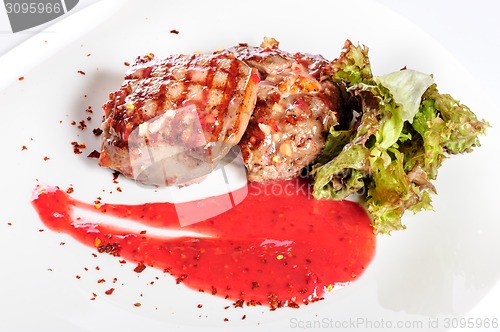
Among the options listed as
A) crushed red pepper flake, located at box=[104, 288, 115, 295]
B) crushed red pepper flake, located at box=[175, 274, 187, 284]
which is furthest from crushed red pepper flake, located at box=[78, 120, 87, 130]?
crushed red pepper flake, located at box=[175, 274, 187, 284]

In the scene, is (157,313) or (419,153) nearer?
(157,313)

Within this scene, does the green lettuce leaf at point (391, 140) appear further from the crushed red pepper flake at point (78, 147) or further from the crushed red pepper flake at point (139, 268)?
the crushed red pepper flake at point (78, 147)

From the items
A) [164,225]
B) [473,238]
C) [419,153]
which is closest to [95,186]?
[164,225]

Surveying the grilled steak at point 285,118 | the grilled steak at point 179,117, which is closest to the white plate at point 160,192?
the grilled steak at point 179,117

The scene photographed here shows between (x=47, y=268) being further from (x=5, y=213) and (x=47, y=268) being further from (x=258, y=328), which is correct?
(x=258, y=328)

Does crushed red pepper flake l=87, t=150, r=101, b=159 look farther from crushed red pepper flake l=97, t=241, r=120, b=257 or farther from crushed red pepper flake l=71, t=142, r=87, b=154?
crushed red pepper flake l=97, t=241, r=120, b=257
